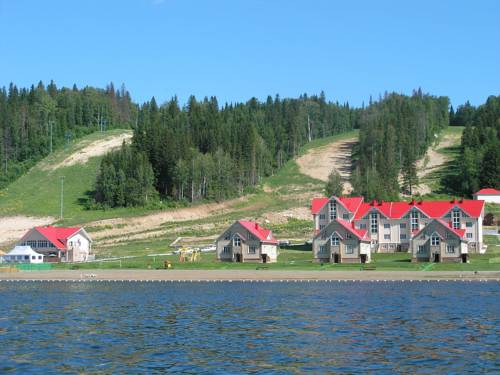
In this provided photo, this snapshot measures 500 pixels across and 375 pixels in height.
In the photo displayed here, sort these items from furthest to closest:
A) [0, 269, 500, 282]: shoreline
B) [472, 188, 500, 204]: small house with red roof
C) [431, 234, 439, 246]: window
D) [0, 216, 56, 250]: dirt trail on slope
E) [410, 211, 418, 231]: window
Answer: [472, 188, 500, 204]: small house with red roof < [0, 216, 56, 250]: dirt trail on slope < [410, 211, 418, 231]: window < [431, 234, 439, 246]: window < [0, 269, 500, 282]: shoreline

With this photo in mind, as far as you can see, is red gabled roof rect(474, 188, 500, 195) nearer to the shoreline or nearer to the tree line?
the tree line

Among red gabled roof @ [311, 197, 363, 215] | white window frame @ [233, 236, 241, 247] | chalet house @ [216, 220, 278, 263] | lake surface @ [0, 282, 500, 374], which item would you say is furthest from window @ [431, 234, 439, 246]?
white window frame @ [233, 236, 241, 247]

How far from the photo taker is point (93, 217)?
479 feet

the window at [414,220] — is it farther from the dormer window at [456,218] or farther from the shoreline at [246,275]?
the shoreline at [246,275]

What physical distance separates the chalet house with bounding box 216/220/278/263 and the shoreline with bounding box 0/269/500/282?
10.7 m

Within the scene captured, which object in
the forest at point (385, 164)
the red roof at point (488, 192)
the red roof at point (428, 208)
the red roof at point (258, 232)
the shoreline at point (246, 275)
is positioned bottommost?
the shoreline at point (246, 275)

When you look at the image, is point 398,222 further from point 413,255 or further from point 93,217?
point 93,217

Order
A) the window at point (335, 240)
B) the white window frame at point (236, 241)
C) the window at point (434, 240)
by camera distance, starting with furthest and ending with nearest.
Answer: the white window frame at point (236, 241), the window at point (335, 240), the window at point (434, 240)

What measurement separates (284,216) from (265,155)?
45773 mm

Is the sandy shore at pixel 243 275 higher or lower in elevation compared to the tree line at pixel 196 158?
lower

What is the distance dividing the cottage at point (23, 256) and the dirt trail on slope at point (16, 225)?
71.5ft

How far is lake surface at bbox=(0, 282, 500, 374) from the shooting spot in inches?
1438

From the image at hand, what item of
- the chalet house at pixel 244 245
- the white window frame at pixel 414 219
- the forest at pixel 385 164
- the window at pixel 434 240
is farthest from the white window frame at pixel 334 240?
the forest at pixel 385 164

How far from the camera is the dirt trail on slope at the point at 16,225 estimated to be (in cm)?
13725
